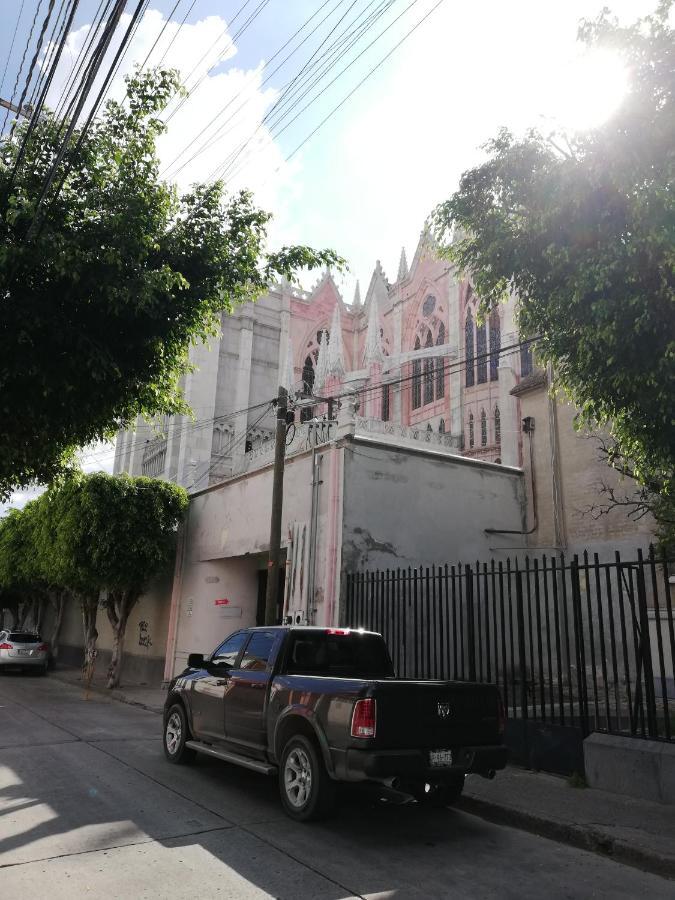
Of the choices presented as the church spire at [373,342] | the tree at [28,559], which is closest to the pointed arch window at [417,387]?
the church spire at [373,342]

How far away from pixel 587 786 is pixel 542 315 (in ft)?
16.9

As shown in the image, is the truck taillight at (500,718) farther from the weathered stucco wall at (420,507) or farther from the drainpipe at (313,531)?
the drainpipe at (313,531)

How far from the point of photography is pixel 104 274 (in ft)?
27.7

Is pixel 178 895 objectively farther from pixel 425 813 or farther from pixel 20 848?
pixel 425 813

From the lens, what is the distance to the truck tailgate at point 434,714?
5.66 m

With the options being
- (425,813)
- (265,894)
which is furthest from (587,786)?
(265,894)

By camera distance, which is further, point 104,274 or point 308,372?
point 308,372

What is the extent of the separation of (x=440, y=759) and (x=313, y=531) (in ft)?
27.3

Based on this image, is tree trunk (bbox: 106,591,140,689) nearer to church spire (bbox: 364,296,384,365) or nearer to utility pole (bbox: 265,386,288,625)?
utility pole (bbox: 265,386,288,625)

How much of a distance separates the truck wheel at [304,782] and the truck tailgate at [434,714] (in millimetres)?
705

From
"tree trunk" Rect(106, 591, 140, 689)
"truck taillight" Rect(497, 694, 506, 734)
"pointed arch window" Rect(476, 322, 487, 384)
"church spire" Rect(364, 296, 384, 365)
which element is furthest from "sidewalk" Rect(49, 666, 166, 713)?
"pointed arch window" Rect(476, 322, 487, 384)

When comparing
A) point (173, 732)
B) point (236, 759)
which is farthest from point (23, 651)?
point (236, 759)

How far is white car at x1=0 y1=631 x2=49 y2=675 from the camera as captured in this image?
24.0m

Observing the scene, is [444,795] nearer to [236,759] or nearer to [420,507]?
[236,759]
